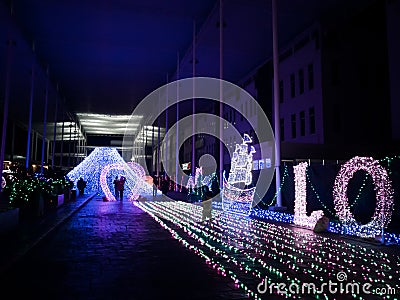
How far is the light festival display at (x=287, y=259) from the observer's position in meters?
5.32

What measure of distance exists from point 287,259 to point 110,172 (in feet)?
81.1

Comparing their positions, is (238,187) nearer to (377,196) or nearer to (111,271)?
(377,196)

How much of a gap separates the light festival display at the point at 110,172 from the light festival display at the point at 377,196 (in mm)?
18920

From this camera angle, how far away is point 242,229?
11.3 m

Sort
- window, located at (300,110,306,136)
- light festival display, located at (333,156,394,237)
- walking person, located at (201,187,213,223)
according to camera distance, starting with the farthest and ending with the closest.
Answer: window, located at (300,110,306,136), walking person, located at (201,187,213,223), light festival display, located at (333,156,394,237)

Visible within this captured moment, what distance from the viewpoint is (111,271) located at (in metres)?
5.77

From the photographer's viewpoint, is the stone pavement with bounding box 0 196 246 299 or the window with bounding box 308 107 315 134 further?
the window with bounding box 308 107 315 134

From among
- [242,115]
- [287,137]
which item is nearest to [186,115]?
[242,115]

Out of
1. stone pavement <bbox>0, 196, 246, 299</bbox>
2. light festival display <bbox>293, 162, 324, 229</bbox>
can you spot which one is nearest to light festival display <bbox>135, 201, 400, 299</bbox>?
stone pavement <bbox>0, 196, 246, 299</bbox>

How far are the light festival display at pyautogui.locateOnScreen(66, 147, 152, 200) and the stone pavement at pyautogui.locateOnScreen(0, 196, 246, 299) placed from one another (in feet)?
62.9

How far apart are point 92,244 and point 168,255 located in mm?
2036

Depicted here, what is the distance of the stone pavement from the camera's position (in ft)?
15.4

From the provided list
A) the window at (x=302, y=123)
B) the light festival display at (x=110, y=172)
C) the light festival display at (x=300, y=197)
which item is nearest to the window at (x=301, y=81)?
the window at (x=302, y=123)

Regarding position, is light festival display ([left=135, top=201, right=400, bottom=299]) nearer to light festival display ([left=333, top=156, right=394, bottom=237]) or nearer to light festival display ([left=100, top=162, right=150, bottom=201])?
light festival display ([left=333, top=156, right=394, bottom=237])
